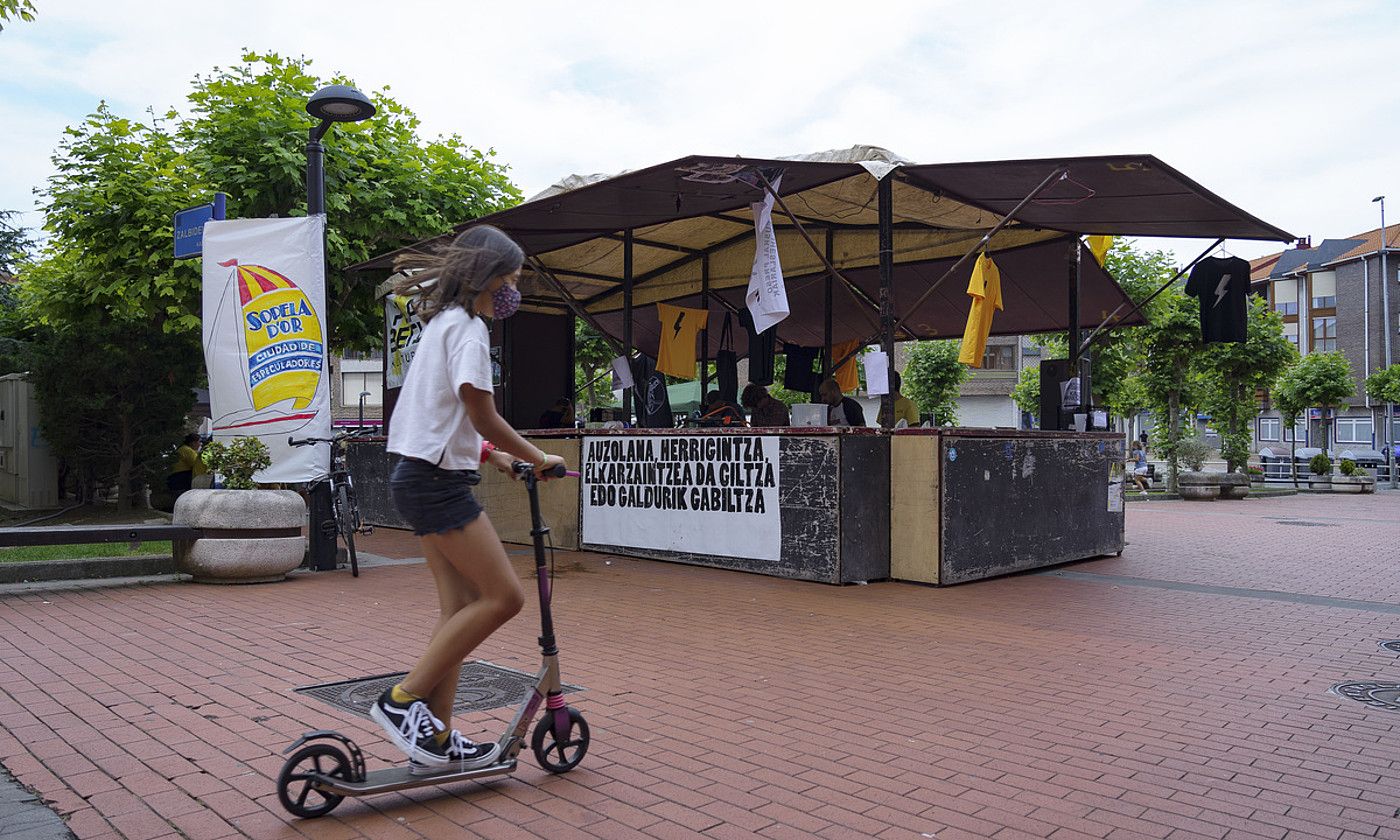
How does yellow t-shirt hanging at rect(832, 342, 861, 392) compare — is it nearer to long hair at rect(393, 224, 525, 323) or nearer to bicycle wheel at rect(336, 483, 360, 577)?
bicycle wheel at rect(336, 483, 360, 577)

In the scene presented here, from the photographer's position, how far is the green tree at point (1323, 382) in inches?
1485

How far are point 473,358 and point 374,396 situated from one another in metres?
62.2

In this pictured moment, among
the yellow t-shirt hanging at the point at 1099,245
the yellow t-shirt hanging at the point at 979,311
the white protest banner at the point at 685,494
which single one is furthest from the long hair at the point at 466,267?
the yellow t-shirt hanging at the point at 1099,245

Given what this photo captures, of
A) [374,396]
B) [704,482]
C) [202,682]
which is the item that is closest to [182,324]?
[704,482]

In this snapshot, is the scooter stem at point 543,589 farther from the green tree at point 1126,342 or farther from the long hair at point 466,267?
the green tree at point 1126,342

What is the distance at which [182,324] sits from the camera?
14.4m

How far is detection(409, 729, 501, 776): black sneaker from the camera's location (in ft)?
11.2

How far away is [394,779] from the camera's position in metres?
3.39

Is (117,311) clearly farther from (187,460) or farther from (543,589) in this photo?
(543,589)

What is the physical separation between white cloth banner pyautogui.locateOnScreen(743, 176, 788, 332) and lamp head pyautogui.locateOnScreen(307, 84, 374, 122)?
12.0ft

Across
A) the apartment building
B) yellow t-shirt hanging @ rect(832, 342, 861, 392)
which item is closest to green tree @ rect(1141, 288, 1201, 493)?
yellow t-shirt hanging @ rect(832, 342, 861, 392)

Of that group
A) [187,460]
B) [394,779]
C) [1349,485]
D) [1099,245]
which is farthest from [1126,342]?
[394,779]

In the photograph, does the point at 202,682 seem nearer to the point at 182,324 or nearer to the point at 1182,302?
the point at 182,324

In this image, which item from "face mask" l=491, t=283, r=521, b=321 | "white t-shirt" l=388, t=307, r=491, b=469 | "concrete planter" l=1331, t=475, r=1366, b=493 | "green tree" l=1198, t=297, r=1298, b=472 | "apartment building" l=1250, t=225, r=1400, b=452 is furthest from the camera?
"apartment building" l=1250, t=225, r=1400, b=452
